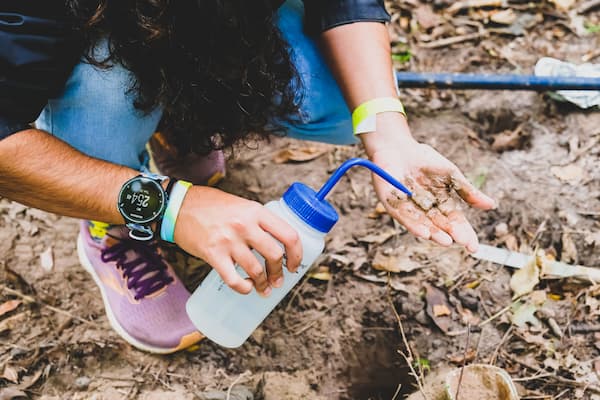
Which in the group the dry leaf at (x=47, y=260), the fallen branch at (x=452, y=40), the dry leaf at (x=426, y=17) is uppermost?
the dry leaf at (x=426, y=17)

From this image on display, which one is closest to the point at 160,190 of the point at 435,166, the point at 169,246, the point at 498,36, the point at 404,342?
the point at 435,166

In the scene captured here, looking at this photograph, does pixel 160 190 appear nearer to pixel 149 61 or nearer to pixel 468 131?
pixel 149 61

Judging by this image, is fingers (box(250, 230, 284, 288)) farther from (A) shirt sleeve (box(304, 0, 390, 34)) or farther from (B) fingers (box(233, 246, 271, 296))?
(A) shirt sleeve (box(304, 0, 390, 34))

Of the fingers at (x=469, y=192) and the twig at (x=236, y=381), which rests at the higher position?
the fingers at (x=469, y=192)

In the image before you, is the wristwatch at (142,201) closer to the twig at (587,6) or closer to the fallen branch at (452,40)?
the fallen branch at (452,40)

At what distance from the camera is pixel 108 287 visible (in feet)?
6.75

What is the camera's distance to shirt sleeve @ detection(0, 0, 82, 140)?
48.8 inches

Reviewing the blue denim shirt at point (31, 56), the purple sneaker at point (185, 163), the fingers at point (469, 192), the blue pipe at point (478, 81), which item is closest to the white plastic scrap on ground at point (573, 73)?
the blue pipe at point (478, 81)

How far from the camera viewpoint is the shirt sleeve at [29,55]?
1239 mm

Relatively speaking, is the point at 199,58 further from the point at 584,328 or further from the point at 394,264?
the point at 584,328

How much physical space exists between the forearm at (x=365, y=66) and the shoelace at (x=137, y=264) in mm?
909

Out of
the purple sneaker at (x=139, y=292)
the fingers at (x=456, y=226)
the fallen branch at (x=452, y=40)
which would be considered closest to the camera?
the fingers at (x=456, y=226)

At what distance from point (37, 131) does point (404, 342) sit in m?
1.39

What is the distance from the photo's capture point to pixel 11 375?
196 cm
